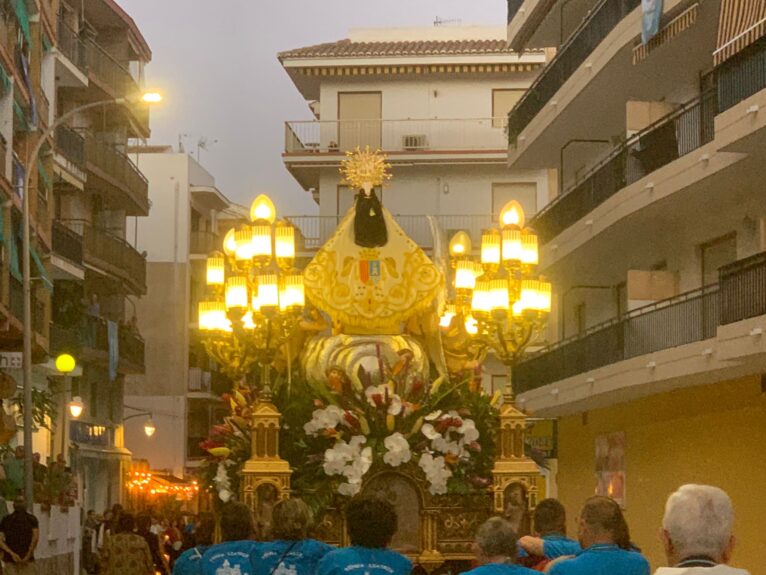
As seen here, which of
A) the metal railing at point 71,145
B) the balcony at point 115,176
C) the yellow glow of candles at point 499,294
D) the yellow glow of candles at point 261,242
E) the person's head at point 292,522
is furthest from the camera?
the balcony at point 115,176

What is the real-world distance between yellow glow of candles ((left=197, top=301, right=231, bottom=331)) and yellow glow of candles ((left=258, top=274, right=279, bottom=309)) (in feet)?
8.56

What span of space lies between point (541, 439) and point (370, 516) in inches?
1302

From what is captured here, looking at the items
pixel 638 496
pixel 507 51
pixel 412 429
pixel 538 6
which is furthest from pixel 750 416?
pixel 507 51

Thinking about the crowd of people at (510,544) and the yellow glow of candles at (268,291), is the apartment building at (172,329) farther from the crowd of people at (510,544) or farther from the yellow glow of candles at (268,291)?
the crowd of people at (510,544)

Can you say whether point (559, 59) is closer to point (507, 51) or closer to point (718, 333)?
point (718, 333)

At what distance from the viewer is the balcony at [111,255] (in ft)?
169

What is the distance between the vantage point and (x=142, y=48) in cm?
5862

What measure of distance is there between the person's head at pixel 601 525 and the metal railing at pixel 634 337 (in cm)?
1710

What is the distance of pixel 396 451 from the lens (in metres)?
19.0

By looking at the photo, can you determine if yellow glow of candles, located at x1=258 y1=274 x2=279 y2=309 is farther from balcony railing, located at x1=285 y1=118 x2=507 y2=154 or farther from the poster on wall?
balcony railing, located at x1=285 y1=118 x2=507 y2=154

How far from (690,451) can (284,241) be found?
10602 millimetres

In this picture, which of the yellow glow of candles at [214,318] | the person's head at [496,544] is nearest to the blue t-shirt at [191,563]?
the person's head at [496,544]

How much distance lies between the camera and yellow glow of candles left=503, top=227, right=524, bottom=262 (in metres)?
21.5

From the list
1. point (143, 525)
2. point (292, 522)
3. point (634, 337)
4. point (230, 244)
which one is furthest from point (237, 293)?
point (634, 337)
